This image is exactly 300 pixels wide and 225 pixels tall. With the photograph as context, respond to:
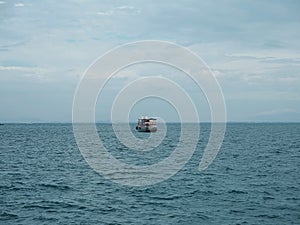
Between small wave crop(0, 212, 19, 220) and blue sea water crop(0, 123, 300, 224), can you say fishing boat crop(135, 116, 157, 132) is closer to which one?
blue sea water crop(0, 123, 300, 224)

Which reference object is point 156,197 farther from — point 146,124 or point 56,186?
point 146,124

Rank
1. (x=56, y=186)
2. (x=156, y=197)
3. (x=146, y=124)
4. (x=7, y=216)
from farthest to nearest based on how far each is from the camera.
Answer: (x=146, y=124)
(x=56, y=186)
(x=156, y=197)
(x=7, y=216)

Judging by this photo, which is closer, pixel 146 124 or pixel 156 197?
pixel 156 197

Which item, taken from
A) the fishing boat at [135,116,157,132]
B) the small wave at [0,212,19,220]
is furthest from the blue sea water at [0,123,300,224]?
the fishing boat at [135,116,157,132]

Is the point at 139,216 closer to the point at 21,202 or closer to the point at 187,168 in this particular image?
the point at 21,202

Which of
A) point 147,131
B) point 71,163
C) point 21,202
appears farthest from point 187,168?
point 147,131

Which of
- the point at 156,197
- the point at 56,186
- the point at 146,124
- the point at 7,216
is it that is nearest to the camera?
the point at 7,216

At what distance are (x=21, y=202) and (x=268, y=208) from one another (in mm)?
17180

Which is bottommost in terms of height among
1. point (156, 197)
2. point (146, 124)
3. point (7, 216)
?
point (7, 216)

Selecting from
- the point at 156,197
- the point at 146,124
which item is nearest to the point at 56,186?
the point at 156,197

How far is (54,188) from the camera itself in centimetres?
3725

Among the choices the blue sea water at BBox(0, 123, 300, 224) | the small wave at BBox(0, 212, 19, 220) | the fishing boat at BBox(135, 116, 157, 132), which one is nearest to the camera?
the small wave at BBox(0, 212, 19, 220)

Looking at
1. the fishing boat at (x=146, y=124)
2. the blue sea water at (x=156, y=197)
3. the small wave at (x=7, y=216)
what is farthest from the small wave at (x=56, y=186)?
the fishing boat at (x=146, y=124)

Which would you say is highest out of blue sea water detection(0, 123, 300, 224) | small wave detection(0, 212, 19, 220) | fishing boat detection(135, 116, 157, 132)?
fishing boat detection(135, 116, 157, 132)
